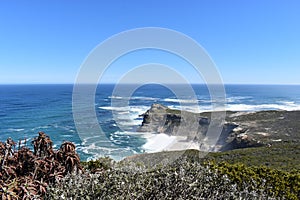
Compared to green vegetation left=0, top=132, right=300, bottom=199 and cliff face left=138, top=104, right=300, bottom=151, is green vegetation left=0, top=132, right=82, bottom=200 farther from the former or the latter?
cliff face left=138, top=104, right=300, bottom=151

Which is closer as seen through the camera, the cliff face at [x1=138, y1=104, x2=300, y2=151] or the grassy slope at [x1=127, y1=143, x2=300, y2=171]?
the grassy slope at [x1=127, y1=143, x2=300, y2=171]

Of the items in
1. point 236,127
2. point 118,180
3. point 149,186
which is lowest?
point 236,127

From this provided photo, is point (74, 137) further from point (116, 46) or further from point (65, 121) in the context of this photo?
point (116, 46)

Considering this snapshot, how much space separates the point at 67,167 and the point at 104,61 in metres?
2.75

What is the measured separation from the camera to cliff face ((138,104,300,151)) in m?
27.6

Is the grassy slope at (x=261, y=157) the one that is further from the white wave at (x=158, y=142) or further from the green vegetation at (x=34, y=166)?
the white wave at (x=158, y=142)

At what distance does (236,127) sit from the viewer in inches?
1310

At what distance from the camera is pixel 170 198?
3.62 metres

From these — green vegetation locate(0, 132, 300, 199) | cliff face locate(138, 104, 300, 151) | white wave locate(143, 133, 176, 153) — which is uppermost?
green vegetation locate(0, 132, 300, 199)

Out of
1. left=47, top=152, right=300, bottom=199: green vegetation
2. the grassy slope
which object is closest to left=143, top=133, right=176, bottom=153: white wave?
the grassy slope

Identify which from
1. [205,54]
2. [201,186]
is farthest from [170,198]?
[205,54]

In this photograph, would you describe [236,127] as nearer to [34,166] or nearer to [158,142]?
[158,142]

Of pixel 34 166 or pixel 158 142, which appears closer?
pixel 34 166

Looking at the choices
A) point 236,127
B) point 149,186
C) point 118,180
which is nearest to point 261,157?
point 149,186
